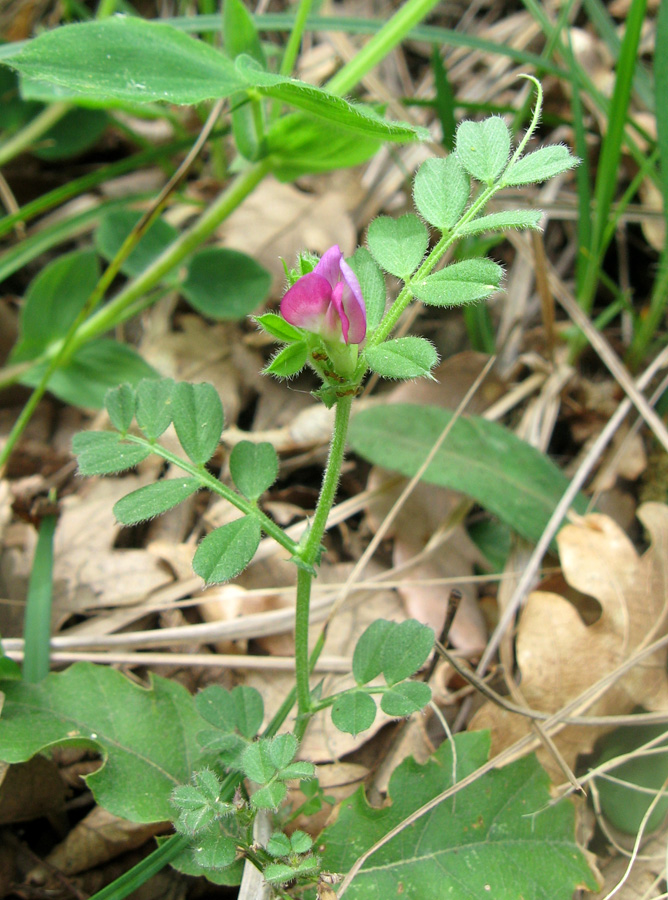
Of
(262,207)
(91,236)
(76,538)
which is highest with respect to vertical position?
(262,207)

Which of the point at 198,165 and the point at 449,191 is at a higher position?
the point at 449,191

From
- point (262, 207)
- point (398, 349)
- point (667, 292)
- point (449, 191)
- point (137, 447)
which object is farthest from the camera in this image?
point (262, 207)

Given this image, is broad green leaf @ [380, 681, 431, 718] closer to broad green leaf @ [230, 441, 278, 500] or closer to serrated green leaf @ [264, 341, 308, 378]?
broad green leaf @ [230, 441, 278, 500]

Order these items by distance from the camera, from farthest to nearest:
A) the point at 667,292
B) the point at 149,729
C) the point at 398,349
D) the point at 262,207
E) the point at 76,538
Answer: the point at 262,207, the point at 667,292, the point at 76,538, the point at 149,729, the point at 398,349

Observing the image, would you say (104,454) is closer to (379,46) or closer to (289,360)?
(289,360)

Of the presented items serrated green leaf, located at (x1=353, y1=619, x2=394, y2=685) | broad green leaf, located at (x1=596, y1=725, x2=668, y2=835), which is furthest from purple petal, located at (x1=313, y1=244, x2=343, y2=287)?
broad green leaf, located at (x1=596, y1=725, x2=668, y2=835)

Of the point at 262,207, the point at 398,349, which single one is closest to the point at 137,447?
the point at 398,349

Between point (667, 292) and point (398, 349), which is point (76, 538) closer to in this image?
point (398, 349)
